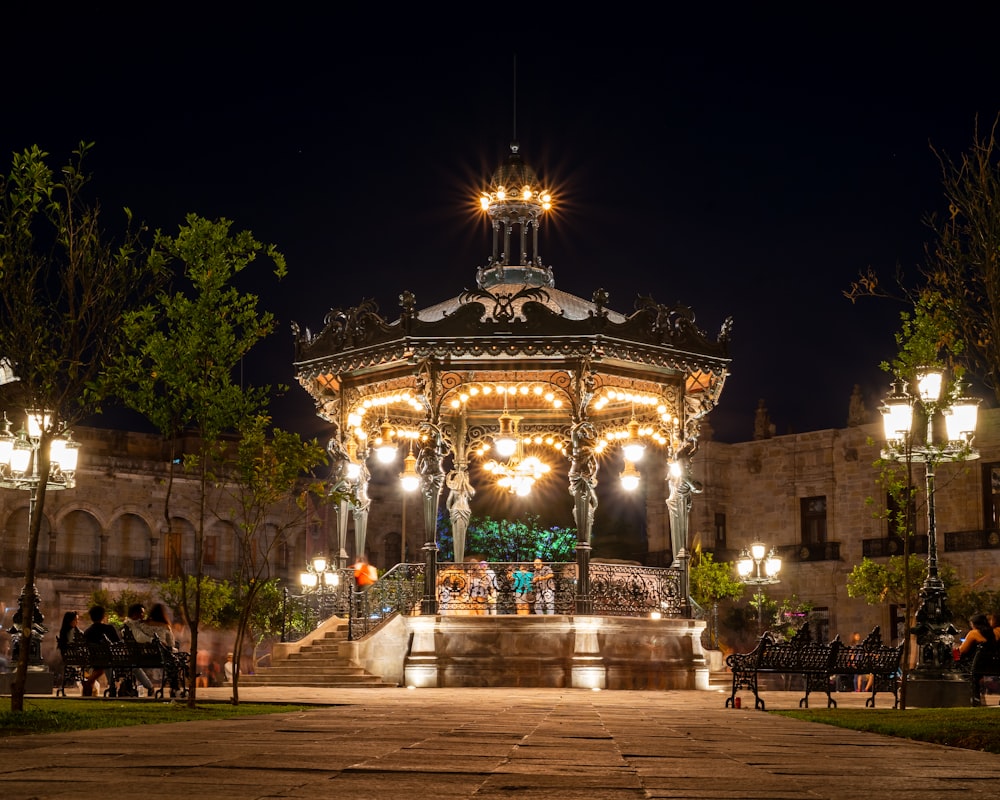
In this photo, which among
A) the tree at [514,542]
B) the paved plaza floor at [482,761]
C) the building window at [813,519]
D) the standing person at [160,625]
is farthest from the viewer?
the building window at [813,519]

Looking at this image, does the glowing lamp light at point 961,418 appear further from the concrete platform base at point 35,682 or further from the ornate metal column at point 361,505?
the concrete platform base at point 35,682

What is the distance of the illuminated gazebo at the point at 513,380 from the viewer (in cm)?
1823

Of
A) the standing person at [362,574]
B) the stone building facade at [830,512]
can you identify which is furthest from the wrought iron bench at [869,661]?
the stone building facade at [830,512]

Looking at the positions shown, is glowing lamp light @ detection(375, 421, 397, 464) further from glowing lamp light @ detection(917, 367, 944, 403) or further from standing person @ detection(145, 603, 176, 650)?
glowing lamp light @ detection(917, 367, 944, 403)

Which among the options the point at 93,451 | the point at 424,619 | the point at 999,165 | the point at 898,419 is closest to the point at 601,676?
the point at 424,619

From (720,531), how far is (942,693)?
90.3ft

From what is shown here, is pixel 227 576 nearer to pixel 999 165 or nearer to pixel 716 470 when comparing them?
pixel 716 470

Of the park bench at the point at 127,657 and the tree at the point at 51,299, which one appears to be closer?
the tree at the point at 51,299

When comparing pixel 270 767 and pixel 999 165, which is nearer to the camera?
pixel 270 767

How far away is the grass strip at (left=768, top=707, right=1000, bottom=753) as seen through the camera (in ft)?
27.3

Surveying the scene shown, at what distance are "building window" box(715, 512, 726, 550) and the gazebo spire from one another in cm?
2135

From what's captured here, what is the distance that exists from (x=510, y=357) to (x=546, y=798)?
45.7 ft

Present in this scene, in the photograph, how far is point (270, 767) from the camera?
5.47 metres

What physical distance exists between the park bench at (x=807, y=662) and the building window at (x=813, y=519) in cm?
2563
